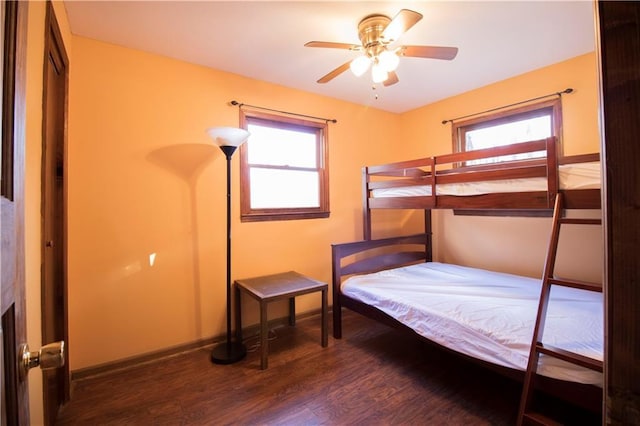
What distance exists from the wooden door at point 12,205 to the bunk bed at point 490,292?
193cm

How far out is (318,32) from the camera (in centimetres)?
208

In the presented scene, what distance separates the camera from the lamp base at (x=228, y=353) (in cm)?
229

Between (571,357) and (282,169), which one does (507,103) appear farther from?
(571,357)

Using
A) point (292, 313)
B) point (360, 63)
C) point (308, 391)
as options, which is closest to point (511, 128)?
point (360, 63)

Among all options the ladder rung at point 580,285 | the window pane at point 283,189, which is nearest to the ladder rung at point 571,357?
the ladder rung at point 580,285

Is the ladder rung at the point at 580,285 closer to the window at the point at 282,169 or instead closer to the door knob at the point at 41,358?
the door knob at the point at 41,358

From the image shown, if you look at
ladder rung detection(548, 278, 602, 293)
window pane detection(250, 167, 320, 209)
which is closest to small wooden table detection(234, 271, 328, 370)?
window pane detection(250, 167, 320, 209)

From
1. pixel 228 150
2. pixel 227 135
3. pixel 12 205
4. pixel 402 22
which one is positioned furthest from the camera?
pixel 228 150

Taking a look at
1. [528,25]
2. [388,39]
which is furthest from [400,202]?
[528,25]

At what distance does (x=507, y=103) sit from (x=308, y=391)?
320cm

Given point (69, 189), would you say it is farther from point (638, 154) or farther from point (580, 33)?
point (580, 33)

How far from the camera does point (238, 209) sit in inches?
108

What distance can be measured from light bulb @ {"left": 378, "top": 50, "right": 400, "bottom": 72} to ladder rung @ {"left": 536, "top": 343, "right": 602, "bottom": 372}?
5.86 ft

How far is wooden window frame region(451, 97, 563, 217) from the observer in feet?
8.59
